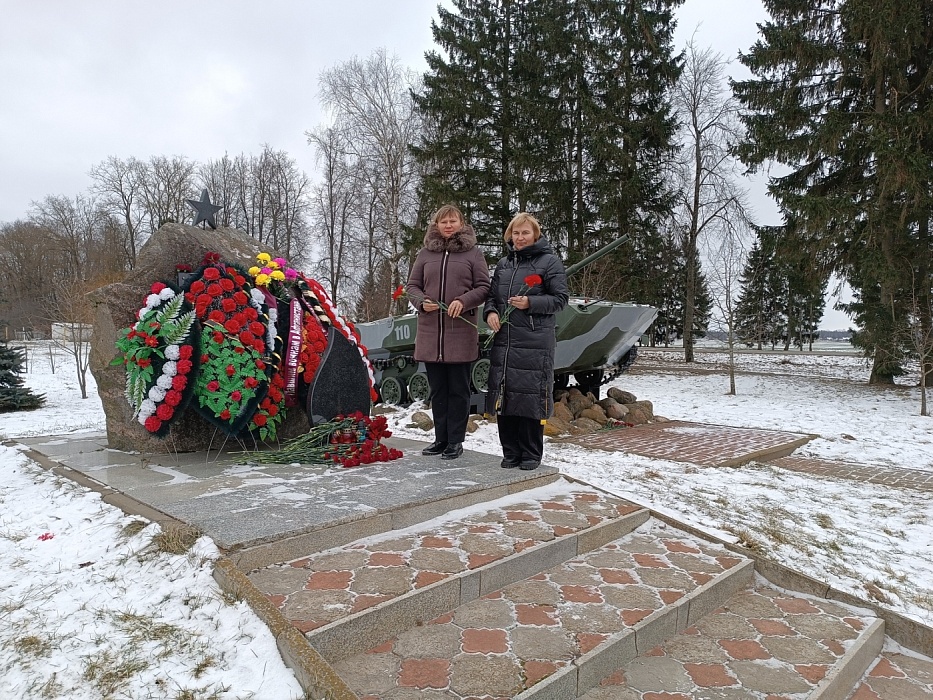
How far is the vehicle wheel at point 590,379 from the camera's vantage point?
9800mm

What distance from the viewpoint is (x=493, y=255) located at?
55.5ft

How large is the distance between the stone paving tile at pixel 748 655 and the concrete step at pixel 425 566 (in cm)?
61

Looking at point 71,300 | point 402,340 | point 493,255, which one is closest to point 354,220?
point 493,255

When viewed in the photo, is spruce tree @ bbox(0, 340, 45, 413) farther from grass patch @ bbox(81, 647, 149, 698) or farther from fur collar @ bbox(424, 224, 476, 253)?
grass patch @ bbox(81, 647, 149, 698)

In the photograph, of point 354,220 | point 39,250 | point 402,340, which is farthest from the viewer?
point 39,250

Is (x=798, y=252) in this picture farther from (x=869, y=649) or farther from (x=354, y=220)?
(x=354, y=220)

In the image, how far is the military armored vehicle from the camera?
7.99 meters

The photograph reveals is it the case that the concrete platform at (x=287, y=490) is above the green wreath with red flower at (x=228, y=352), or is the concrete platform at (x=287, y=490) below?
below

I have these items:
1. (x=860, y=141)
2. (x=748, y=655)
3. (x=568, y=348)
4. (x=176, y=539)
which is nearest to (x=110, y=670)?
(x=176, y=539)

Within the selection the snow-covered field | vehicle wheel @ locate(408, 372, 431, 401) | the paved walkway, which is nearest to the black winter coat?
the snow-covered field

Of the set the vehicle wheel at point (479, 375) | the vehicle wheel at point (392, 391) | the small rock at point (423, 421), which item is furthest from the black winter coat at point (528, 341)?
the vehicle wheel at point (392, 391)

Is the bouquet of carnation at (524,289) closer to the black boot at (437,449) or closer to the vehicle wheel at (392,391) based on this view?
the black boot at (437,449)

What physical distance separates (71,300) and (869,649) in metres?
14.7

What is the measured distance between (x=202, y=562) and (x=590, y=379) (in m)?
8.18
